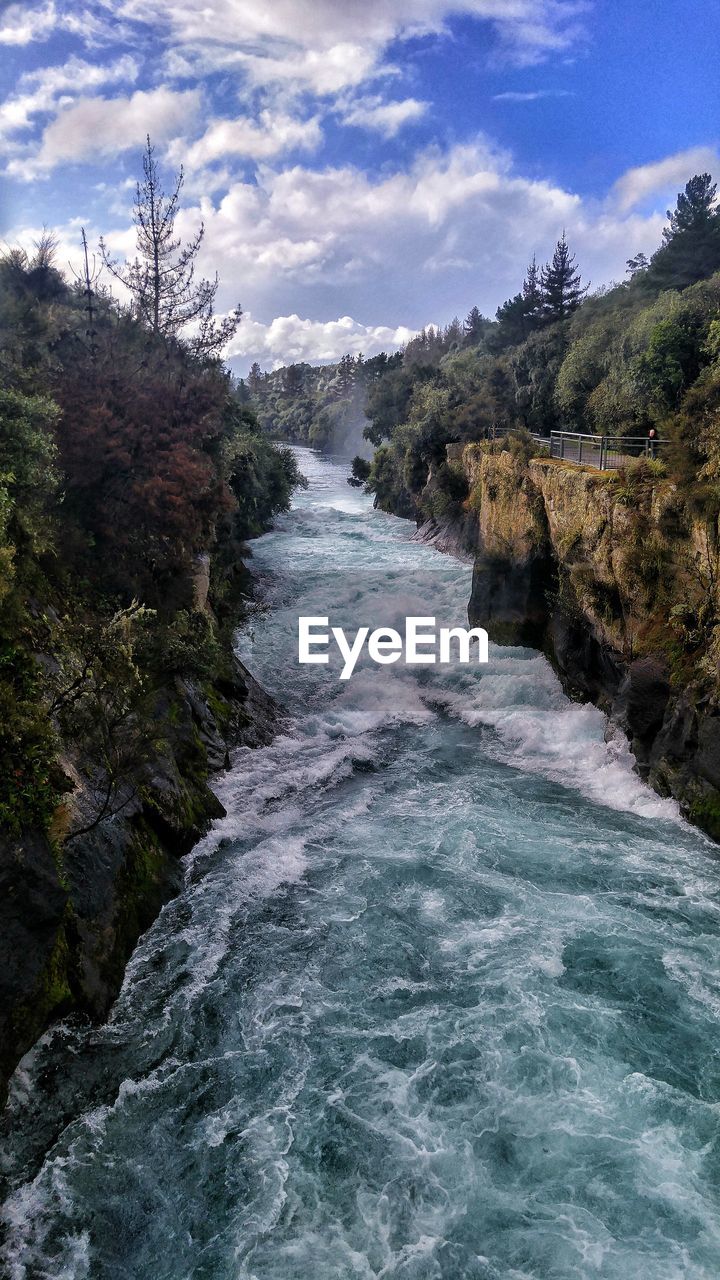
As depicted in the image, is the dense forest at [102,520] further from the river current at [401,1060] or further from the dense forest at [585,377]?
the dense forest at [585,377]

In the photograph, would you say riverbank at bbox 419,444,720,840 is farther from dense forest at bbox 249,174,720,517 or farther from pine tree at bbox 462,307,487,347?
pine tree at bbox 462,307,487,347

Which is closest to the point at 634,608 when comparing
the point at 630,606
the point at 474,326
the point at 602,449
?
the point at 630,606

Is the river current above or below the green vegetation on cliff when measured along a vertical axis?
below

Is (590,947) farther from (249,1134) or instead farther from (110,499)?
(110,499)

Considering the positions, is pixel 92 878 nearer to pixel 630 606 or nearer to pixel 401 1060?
pixel 401 1060

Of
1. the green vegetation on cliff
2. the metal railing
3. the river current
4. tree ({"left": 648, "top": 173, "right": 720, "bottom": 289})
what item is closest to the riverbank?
the metal railing

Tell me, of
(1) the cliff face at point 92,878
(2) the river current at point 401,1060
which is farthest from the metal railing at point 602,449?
(1) the cliff face at point 92,878
